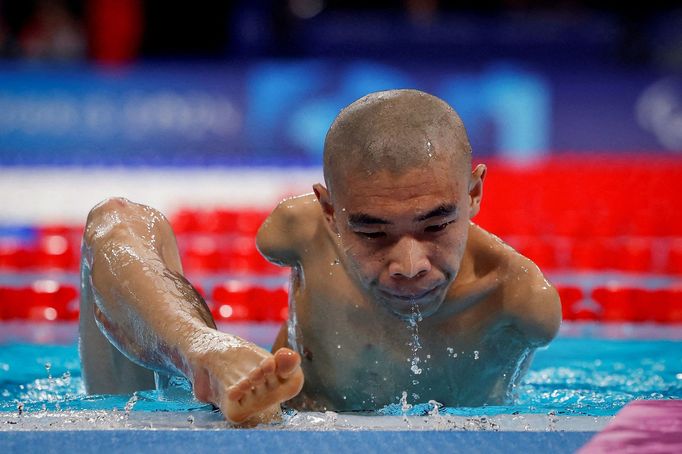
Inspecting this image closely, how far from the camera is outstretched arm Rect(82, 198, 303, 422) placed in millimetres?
1923

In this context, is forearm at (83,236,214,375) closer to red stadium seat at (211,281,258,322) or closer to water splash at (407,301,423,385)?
water splash at (407,301,423,385)

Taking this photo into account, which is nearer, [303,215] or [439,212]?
[439,212]

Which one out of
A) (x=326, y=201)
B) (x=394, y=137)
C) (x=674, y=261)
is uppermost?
(x=394, y=137)

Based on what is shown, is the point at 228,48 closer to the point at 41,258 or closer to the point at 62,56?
the point at 62,56

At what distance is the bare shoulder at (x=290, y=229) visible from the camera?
250 centimetres

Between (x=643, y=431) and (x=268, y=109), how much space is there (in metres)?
8.81

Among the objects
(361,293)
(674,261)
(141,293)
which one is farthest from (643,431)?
(674,261)

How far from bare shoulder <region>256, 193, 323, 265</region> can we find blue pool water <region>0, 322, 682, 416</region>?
0.45m

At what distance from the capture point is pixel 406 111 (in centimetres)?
207

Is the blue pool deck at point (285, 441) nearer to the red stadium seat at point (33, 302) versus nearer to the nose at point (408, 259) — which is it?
the nose at point (408, 259)

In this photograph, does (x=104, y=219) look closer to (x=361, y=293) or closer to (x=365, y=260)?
(x=361, y=293)

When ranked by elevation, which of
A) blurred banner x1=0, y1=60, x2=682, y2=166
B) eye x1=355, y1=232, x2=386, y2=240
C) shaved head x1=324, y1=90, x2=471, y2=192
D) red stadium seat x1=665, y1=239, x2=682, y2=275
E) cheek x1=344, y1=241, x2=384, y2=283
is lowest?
red stadium seat x1=665, y1=239, x2=682, y2=275

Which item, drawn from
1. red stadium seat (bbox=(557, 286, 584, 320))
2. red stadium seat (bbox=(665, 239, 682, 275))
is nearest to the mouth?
red stadium seat (bbox=(557, 286, 584, 320))

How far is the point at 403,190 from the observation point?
1.99 meters
